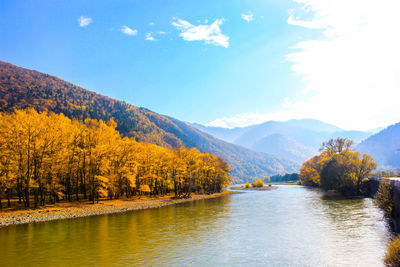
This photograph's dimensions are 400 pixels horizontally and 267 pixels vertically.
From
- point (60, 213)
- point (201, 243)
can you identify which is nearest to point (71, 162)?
point (60, 213)

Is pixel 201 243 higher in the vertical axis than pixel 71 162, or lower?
lower

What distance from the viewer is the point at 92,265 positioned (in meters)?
22.9

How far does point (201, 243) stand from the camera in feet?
97.4

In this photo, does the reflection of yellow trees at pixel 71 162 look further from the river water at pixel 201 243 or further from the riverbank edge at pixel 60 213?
the river water at pixel 201 243

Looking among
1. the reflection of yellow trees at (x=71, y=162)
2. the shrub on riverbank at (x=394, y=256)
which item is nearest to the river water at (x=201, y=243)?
the shrub on riverbank at (x=394, y=256)

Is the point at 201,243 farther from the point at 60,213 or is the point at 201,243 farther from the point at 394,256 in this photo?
the point at 60,213

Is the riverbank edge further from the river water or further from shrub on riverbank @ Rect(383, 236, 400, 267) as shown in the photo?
shrub on riverbank @ Rect(383, 236, 400, 267)

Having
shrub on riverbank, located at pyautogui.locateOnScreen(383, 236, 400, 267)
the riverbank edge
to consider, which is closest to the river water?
shrub on riverbank, located at pyautogui.locateOnScreen(383, 236, 400, 267)

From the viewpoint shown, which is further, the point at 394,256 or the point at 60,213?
the point at 60,213

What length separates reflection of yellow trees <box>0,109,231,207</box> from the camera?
53.6 metres

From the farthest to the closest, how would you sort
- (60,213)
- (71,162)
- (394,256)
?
(71,162) → (60,213) → (394,256)


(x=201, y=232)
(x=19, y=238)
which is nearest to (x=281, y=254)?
(x=201, y=232)

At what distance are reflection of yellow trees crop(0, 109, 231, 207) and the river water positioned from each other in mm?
17488

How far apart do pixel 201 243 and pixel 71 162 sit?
4884 centimetres
